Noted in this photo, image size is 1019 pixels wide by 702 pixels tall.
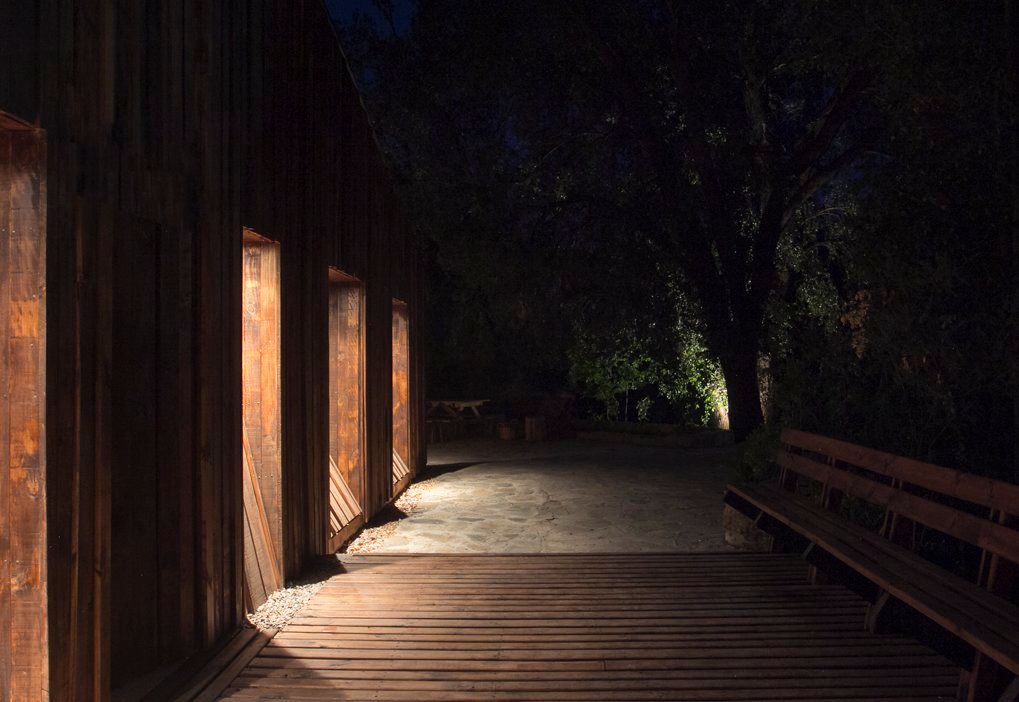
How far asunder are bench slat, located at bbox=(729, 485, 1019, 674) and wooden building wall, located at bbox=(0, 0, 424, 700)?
3.17m

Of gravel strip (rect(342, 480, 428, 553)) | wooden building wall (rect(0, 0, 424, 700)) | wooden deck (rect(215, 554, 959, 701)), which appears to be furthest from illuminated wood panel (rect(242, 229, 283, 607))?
gravel strip (rect(342, 480, 428, 553))

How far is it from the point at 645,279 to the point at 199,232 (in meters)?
11.2

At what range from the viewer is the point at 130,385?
394 centimetres

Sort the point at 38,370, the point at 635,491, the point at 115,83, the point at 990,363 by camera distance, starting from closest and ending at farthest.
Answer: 1. the point at 38,370
2. the point at 115,83
3. the point at 990,363
4. the point at 635,491

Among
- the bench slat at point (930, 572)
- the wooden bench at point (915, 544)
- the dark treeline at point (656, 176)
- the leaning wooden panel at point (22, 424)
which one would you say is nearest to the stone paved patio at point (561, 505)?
the dark treeline at point (656, 176)

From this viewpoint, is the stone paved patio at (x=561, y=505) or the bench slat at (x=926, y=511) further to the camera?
the stone paved patio at (x=561, y=505)

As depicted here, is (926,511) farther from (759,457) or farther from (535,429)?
(535,429)

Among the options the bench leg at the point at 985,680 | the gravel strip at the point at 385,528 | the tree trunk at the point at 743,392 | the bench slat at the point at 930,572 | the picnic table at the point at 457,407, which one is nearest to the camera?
the bench leg at the point at 985,680

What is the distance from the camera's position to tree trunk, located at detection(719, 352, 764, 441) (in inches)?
562

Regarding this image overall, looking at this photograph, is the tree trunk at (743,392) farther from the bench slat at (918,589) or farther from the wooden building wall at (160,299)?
the wooden building wall at (160,299)

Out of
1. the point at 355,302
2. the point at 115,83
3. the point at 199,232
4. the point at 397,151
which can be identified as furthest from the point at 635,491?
the point at 397,151

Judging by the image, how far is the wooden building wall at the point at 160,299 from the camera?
2746 millimetres

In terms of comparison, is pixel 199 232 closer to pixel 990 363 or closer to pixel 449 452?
pixel 990 363

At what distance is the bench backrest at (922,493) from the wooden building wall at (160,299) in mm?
3548
